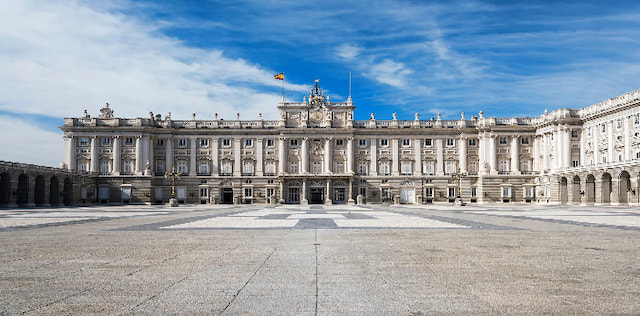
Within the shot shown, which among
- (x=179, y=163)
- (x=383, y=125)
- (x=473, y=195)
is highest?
(x=383, y=125)

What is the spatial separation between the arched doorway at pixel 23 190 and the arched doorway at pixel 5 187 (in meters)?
2.37

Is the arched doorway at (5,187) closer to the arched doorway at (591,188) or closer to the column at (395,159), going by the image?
the column at (395,159)

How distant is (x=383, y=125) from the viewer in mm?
81438

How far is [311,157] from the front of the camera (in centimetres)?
8088

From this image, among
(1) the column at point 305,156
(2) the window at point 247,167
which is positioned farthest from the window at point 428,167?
(2) the window at point 247,167

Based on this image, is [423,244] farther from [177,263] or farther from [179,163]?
[179,163]

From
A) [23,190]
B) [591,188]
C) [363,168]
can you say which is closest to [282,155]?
[363,168]

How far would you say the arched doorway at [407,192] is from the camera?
7919 centimetres

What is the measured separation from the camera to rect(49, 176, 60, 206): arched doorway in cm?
6481

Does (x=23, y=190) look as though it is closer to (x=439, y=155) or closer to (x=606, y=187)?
(x=439, y=155)

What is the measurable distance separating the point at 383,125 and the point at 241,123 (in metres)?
23.6

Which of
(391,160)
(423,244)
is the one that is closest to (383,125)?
(391,160)

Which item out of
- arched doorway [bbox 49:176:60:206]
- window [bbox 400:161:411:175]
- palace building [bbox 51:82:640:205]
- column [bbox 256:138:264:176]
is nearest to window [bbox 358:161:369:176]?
palace building [bbox 51:82:640:205]

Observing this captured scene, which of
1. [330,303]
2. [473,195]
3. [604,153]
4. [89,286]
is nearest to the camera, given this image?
[330,303]
